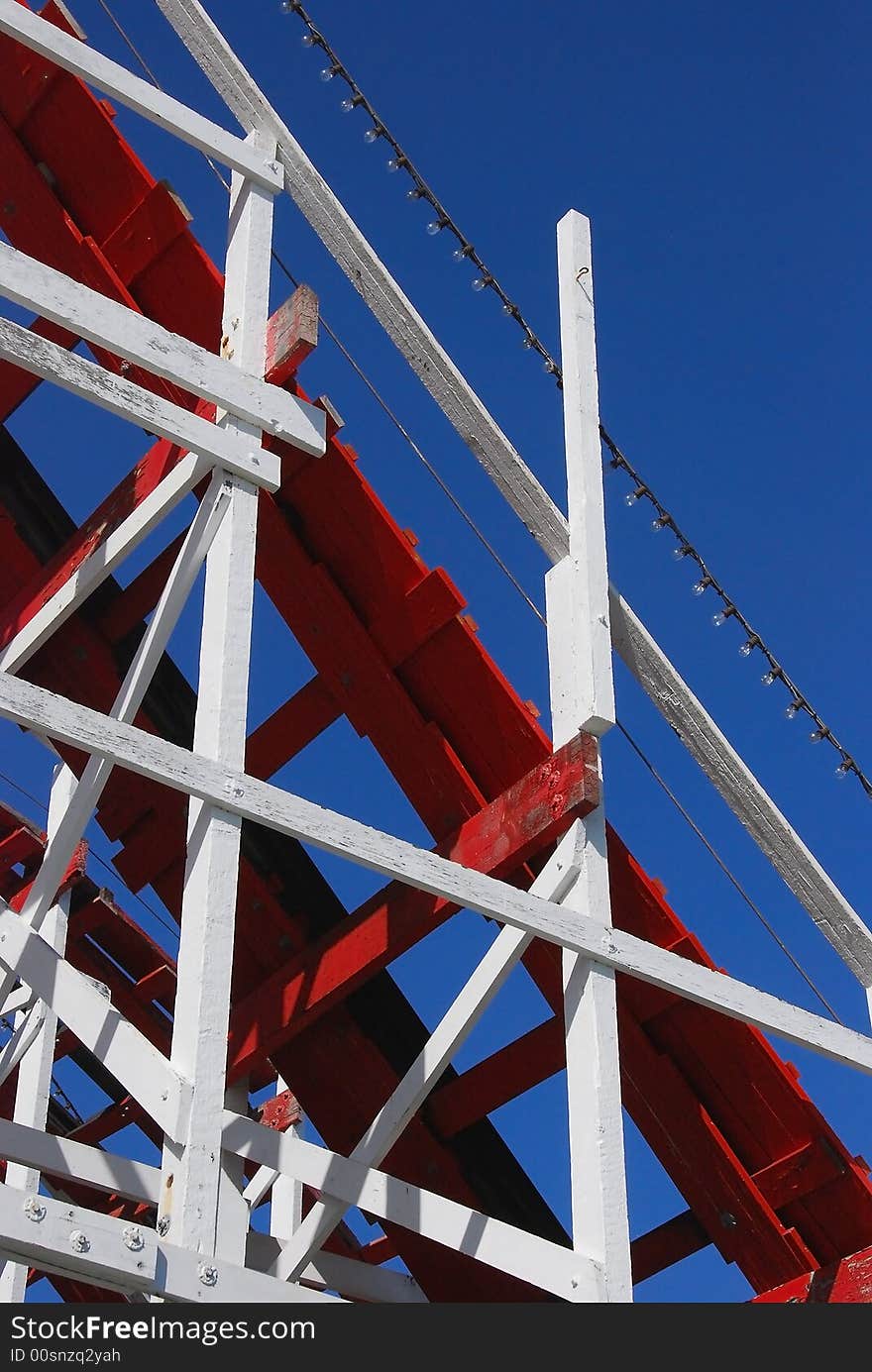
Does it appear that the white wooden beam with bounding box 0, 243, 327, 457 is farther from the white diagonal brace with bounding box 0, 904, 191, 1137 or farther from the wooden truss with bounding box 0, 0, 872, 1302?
the white diagonal brace with bounding box 0, 904, 191, 1137

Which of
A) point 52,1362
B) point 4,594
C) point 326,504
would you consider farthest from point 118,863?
point 52,1362

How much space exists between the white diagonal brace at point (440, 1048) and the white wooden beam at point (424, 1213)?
21 centimetres

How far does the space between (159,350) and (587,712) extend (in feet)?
6.95

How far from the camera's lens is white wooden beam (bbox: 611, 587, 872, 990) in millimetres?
8172

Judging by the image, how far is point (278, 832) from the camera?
7754 millimetres

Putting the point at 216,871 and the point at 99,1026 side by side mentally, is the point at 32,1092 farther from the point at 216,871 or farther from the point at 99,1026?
the point at 216,871

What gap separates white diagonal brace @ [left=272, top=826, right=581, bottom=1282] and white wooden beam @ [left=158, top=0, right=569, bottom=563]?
161 cm

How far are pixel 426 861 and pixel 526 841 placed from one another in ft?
3.64

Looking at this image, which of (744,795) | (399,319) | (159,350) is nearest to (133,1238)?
(159,350)

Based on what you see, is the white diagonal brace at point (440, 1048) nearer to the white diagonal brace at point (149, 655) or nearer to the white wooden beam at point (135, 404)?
the white diagonal brace at point (149, 655)

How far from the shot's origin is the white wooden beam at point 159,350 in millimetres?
6422

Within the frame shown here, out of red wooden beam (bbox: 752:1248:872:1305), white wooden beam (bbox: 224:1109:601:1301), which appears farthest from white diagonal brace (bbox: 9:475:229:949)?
red wooden beam (bbox: 752:1248:872:1305)

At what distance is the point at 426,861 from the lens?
6.42 metres

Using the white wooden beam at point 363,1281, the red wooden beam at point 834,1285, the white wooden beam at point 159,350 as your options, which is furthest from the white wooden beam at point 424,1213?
the white wooden beam at point 159,350
